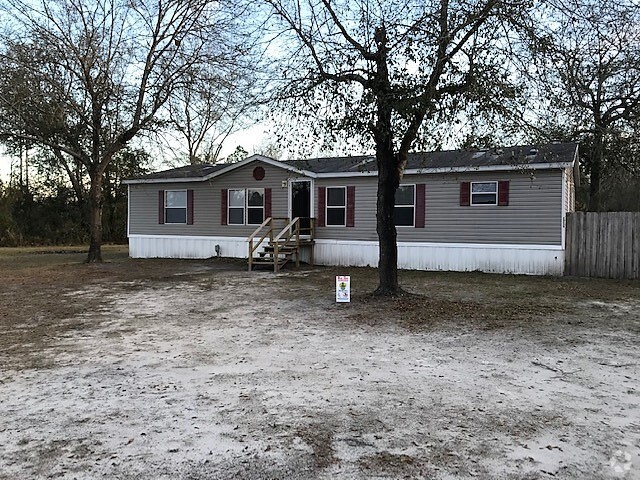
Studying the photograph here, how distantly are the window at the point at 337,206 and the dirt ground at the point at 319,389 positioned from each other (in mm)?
6160

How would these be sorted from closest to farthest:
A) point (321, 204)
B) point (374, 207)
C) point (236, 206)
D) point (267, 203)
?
point (374, 207)
point (321, 204)
point (267, 203)
point (236, 206)

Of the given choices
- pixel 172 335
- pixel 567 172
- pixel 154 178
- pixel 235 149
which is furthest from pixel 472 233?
pixel 235 149

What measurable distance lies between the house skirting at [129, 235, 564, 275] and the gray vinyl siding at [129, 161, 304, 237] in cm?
29

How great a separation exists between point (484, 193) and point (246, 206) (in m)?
7.04

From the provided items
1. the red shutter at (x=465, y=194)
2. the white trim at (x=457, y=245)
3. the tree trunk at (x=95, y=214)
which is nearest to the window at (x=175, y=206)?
the tree trunk at (x=95, y=214)

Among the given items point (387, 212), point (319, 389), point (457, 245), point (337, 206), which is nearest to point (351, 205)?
point (337, 206)

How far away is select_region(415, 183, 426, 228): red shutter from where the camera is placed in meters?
13.7

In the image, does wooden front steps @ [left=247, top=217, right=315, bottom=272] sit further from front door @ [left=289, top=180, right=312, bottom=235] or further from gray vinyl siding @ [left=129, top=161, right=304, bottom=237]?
gray vinyl siding @ [left=129, top=161, right=304, bottom=237]

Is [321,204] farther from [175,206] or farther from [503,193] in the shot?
[175,206]

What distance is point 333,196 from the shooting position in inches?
585

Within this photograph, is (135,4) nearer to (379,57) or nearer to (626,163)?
(379,57)

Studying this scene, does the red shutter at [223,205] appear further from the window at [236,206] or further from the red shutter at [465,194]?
the red shutter at [465,194]

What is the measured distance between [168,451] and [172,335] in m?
3.30

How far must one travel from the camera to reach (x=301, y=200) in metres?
15.4
